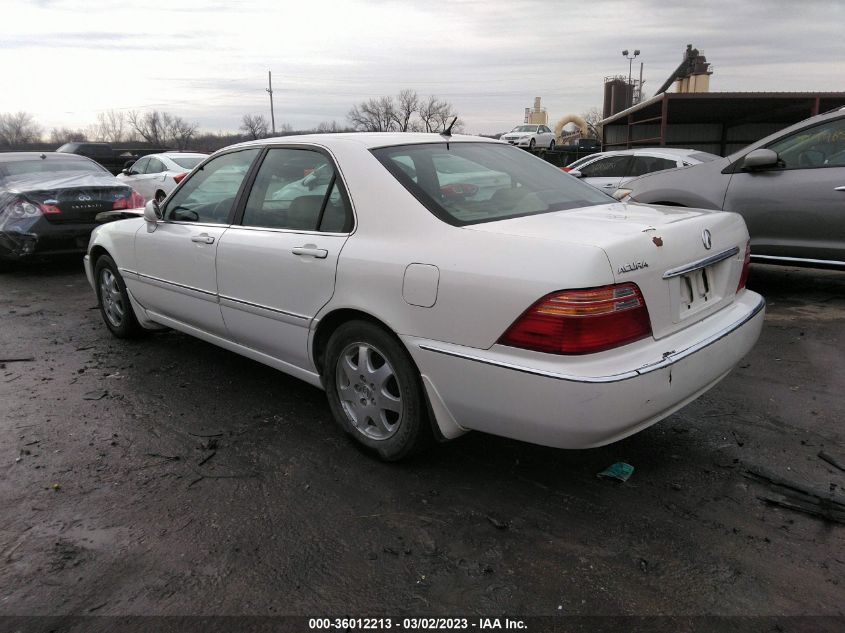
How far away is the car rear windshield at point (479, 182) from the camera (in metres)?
3.00

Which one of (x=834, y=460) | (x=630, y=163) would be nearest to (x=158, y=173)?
(x=630, y=163)

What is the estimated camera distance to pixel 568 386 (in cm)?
235

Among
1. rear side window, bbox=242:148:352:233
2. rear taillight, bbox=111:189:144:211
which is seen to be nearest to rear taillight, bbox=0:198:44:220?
rear taillight, bbox=111:189:144:211

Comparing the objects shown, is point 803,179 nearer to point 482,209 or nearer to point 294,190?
point 482,209

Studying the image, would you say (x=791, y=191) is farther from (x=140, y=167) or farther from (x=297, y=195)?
(x=140, y=167)

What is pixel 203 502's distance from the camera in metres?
2.90

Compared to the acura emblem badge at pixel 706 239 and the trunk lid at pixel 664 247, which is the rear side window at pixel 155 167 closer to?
the trunk lid at pixel 664 247

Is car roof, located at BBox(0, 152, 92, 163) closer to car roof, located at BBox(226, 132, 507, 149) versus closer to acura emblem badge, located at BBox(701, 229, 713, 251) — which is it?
car roof, located at BBox(226, 132, 507, 149)

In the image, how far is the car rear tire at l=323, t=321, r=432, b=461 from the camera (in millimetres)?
2883

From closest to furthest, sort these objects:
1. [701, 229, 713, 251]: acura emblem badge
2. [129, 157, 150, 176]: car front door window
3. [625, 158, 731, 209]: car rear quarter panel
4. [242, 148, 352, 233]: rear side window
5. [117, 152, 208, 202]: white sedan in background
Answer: [701, 229, 713, 251]: acura emblem badge → [242, 148, 352, 233]: rear side window → [625, 158, 731, 209]: car rear quarter panel → [117, 152, 208, 202]: white sedan in background → [129, 157, 150, 176]: car front door window

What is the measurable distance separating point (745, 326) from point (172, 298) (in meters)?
3.53

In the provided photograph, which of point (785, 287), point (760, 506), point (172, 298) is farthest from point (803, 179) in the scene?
point (172, 298)

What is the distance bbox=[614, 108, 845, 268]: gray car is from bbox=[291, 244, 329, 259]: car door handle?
332 cm

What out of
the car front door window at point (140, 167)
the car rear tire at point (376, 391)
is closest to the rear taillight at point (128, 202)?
the car front door window at point (140, 167)
